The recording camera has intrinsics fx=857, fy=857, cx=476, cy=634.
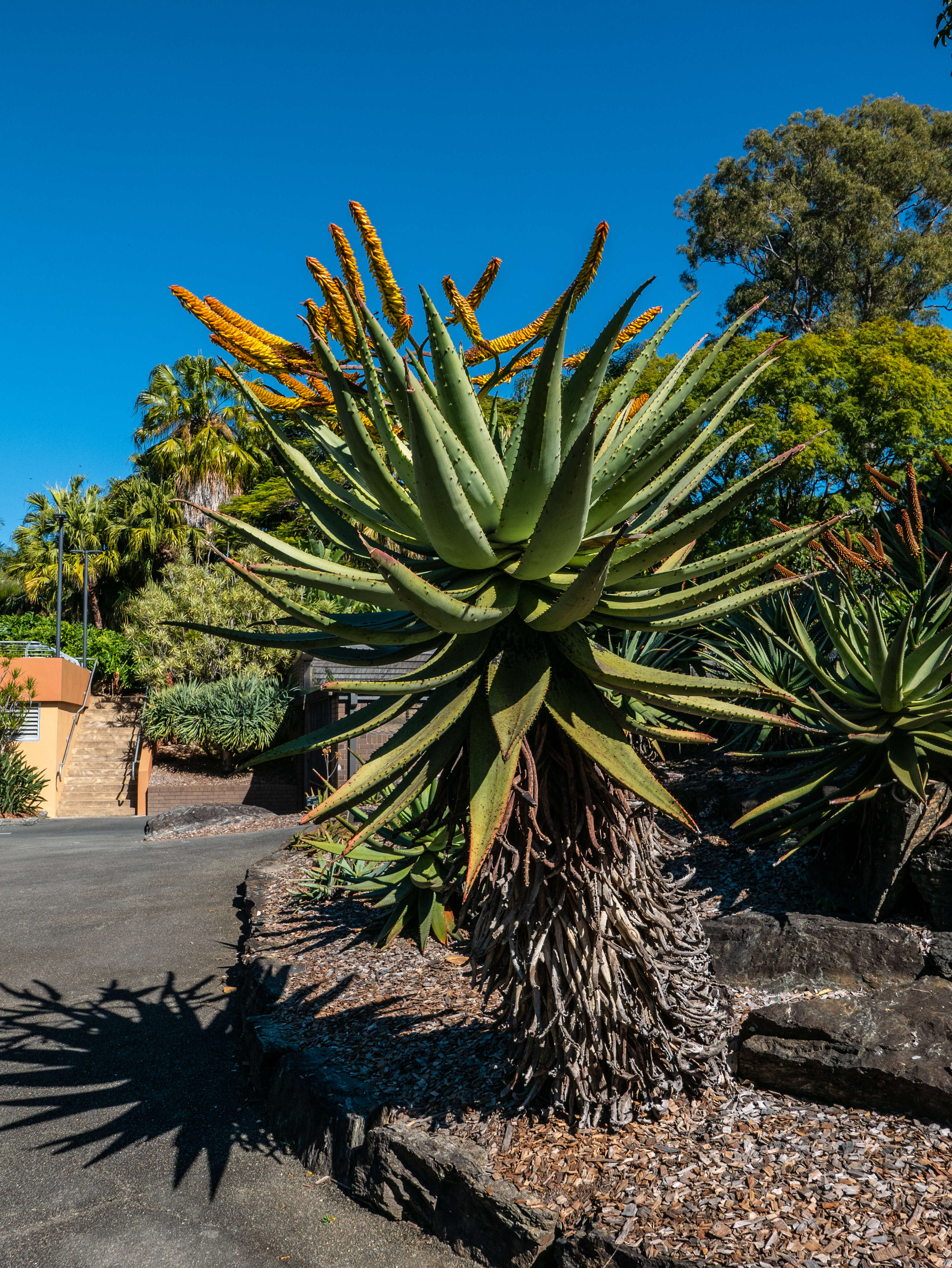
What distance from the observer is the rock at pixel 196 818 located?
14609mm

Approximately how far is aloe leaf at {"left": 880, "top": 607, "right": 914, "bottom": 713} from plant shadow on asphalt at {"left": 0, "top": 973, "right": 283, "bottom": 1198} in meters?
3.93

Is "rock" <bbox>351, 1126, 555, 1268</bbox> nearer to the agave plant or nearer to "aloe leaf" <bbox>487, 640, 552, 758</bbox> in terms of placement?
"aloe leaf" <bbox>487, 640, 552, 758</bbox>

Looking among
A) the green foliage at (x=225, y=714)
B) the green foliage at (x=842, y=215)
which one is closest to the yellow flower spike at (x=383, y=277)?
the green foliage at (x=225, y=714)

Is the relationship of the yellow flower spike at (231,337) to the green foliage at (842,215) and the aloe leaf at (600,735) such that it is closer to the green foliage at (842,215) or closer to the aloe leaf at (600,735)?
the aloe leaf at (600,735)

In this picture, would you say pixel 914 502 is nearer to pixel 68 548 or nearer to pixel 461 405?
pixel 461 405

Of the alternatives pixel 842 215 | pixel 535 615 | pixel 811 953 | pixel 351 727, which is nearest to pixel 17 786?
pixel 811 953

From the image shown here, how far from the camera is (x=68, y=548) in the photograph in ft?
112

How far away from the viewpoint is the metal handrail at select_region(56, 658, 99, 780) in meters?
22.5

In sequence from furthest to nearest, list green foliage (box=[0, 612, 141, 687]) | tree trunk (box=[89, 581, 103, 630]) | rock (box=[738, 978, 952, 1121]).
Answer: tree trunk (box=[89, 581, 103, 630]) → green foliage (box=[0, 612, 141, 687]) → rock (box=[738, 978, 952, 1121])

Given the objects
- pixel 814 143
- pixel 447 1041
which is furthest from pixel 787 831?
pixel 814 143

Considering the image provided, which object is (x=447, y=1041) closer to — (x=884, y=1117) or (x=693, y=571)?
(x=884, y=1117)

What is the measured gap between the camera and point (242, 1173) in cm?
405

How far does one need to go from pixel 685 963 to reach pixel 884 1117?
0.98m

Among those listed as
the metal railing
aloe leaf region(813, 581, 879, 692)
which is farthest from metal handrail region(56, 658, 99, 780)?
aloe leaf region(813, 581, 879, 692)
